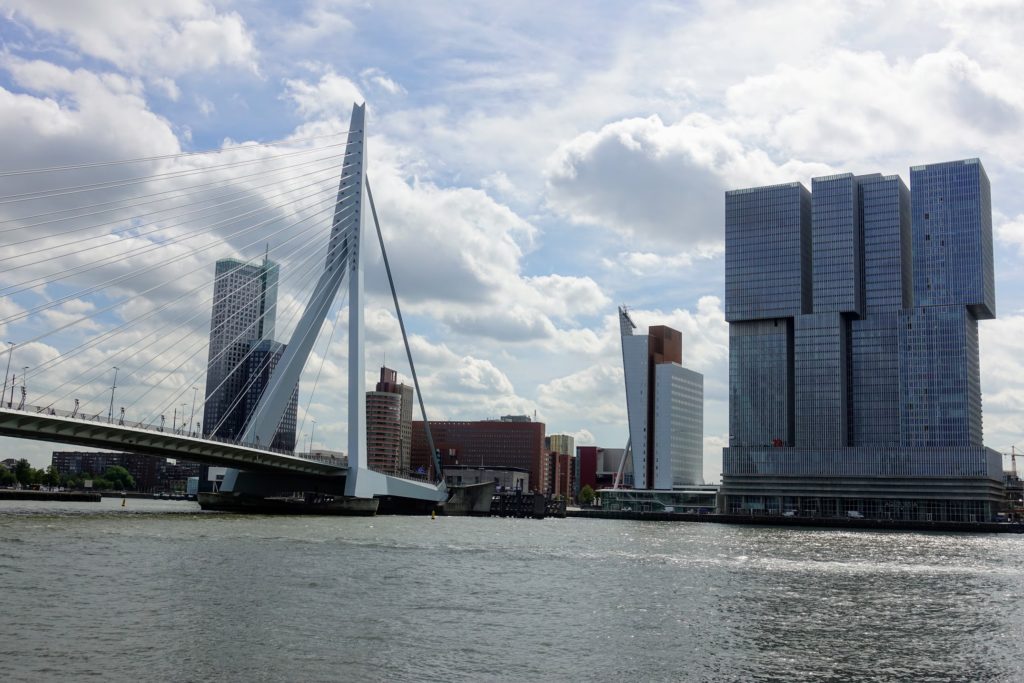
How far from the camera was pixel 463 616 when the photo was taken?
81.2 feet

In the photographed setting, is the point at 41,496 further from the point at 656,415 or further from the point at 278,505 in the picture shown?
the point at 656,415

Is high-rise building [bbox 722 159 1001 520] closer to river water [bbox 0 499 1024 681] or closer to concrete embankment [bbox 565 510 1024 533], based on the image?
concrete embankment [bbox 565 510 1024 533]

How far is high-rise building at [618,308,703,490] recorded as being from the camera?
169 meters

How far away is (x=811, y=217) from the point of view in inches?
5994


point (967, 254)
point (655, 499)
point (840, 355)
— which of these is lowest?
point (655, 499)

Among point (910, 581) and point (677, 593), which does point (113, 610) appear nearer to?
point (677, 593)

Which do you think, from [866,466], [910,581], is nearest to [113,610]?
[910,581]

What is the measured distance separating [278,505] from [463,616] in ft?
202

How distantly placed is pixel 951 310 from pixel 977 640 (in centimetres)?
12417

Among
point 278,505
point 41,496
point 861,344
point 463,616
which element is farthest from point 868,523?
point 463,616

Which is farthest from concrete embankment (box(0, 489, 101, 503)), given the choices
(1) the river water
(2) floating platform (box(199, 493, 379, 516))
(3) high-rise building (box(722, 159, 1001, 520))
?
(3) high-rise building (box(722, 159, 1001, 520))

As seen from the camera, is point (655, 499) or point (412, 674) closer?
point (412, 674)

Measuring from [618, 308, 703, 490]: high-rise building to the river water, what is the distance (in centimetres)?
12373

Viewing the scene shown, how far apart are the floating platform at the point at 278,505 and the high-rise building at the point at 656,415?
3689 inches
